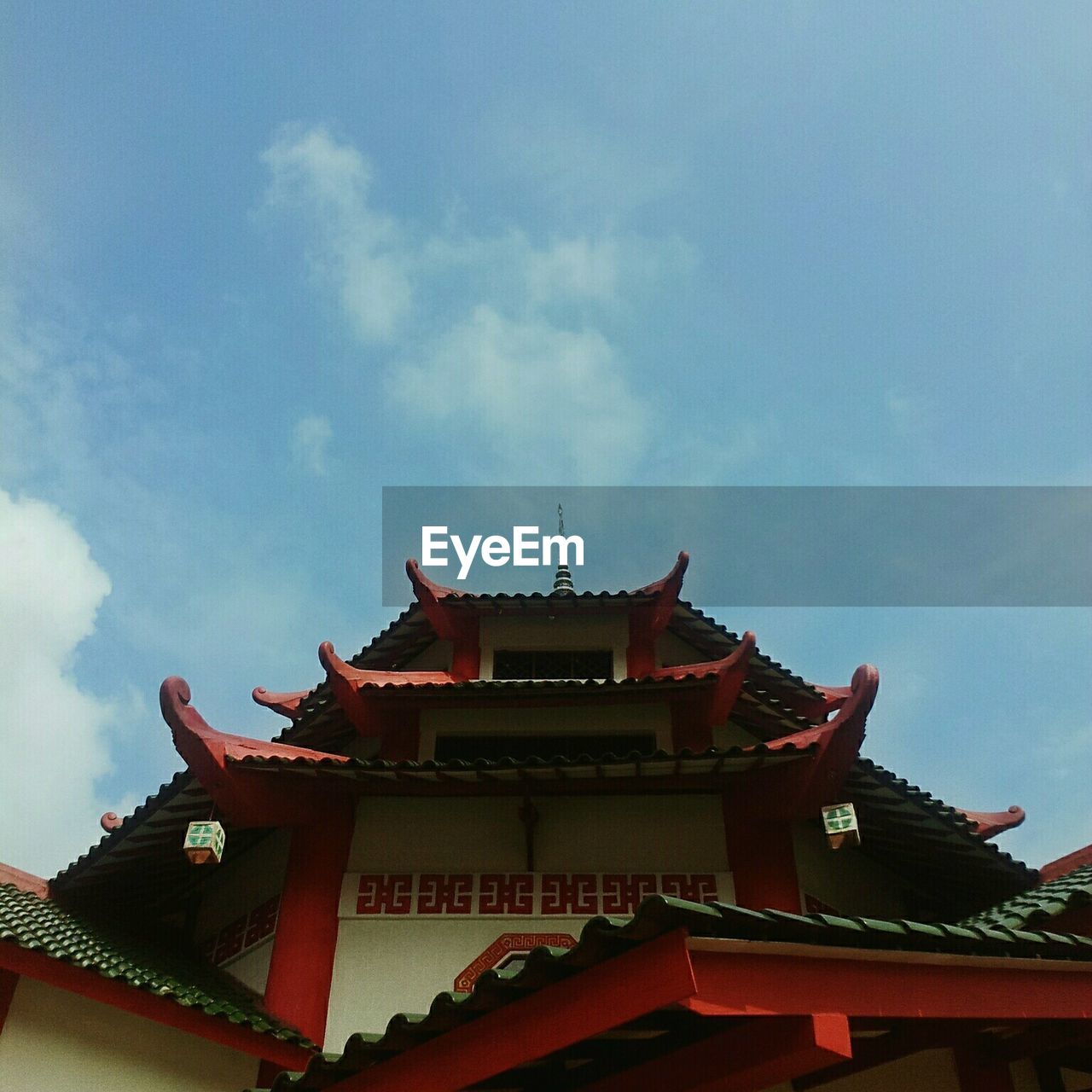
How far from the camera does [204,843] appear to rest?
25.6 feet

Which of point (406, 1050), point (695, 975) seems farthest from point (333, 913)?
point (695, 975)

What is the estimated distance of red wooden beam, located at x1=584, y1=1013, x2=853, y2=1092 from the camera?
13.5 feet

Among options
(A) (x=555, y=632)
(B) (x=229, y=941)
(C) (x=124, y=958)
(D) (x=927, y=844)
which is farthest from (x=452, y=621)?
(D) (x=927, y=844)

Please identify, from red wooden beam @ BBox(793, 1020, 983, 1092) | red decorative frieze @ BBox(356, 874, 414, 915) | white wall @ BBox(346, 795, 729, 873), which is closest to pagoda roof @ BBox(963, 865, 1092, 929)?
red wooden beam @ BBox(793, 1020, 983, 1092)

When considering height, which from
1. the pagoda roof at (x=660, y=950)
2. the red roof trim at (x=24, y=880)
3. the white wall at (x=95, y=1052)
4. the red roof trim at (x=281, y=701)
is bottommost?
the pagoda roof at (x=660, y=950)

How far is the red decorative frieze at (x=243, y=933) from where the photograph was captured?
28.8 feet

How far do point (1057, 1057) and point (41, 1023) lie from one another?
6.66 metres

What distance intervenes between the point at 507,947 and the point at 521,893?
468 millimetres

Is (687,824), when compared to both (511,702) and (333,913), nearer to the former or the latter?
(511,702)

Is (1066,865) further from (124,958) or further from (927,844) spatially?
(124,958)

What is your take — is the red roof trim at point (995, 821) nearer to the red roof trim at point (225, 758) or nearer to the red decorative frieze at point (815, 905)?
the red decorative frieze at point (815, 905)

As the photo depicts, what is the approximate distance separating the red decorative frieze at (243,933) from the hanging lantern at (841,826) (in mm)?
4699

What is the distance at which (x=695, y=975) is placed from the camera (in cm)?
389

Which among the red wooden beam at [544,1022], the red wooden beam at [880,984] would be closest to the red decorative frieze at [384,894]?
the red wooden beam at [544,1022]
